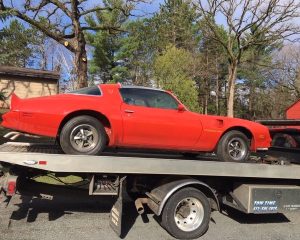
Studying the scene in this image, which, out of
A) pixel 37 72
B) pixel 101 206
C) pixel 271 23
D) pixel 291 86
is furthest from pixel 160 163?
pixel 291 86

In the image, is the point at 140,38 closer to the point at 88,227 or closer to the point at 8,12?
the point at 8,12

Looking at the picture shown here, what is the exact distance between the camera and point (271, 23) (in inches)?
1256

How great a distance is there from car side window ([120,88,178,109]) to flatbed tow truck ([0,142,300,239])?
0.92m

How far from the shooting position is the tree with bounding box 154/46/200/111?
89.4ft

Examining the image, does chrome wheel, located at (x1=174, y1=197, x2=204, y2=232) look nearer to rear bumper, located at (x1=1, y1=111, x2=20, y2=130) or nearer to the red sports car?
the red sports car

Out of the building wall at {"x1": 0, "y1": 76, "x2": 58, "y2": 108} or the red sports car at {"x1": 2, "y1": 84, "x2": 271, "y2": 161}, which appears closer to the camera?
the red sports car at {"x1": 2, "y1": 84, "x2": 271, "y2": 161}

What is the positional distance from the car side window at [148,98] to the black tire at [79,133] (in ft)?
2.26

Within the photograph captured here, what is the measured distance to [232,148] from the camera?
308 inches

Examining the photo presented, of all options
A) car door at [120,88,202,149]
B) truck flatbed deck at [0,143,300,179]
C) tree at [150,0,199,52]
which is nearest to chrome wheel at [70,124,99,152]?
truck flatbed deck at [0,143,300,179]

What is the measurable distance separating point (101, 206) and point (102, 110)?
218 centimetres

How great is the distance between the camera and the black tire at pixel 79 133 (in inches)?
256

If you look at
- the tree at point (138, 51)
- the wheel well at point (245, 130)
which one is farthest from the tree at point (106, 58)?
the wheel well at point (245, 130)

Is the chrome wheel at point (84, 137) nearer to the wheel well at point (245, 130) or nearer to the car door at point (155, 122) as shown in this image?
the car door at point (155, 122)

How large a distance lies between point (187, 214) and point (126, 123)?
162 cm
